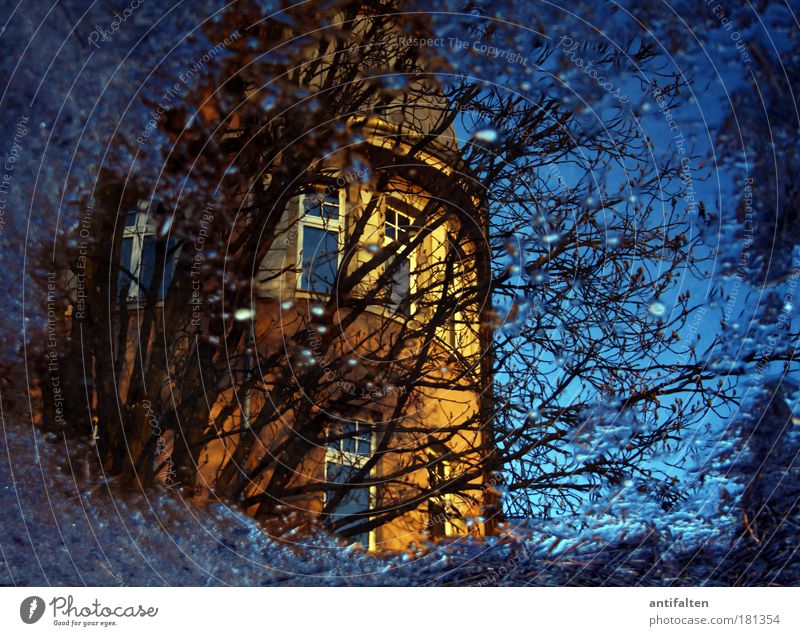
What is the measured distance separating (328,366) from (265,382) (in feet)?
0.53

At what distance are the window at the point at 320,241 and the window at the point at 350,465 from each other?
0.36m

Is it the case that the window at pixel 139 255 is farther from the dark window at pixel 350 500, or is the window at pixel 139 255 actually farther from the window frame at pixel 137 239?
the dark window at pixel 350 500

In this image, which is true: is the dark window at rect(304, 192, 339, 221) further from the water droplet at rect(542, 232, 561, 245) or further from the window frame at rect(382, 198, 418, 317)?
the water droplet at rect(542, 232, 561, 245)

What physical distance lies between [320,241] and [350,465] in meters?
0.57

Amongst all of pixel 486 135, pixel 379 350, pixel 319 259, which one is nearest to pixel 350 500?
pixel 379 350

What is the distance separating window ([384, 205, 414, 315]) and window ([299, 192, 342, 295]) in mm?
131

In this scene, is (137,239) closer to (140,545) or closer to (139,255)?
(139,255)

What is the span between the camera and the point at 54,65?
2.07 metres

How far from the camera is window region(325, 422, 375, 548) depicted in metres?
2.02

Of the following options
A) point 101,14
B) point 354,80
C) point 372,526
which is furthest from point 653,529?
point 101,14

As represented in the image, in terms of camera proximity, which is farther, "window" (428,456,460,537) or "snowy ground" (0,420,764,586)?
"window" (428,456,460,537)

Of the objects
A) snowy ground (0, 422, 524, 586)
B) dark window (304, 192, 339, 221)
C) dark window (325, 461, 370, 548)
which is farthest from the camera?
dark window (304, 192, 339, 221)

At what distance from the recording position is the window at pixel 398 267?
2125mm

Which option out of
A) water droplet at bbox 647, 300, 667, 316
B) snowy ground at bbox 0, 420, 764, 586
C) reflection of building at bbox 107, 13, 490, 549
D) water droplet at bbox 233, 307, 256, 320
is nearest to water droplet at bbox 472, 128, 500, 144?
reflection of building at bbox 107, 13, 490, 549
